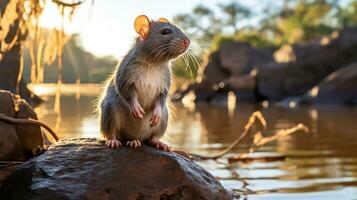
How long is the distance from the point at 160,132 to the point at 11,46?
187 centimetres

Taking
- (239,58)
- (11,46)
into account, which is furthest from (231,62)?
(11,46)

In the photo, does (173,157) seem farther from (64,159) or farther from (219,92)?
(219,92)

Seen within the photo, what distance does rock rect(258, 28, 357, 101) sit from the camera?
35.9 metres

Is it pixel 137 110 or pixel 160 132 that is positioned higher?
pixel 137 110

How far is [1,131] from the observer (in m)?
5.23

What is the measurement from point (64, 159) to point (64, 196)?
457 millimetres

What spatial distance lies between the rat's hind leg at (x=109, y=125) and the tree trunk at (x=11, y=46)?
1.55 m

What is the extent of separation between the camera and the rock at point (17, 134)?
5.28 metres

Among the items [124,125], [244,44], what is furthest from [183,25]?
[244,44]

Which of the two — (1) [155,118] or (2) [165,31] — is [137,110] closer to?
(1) [155,118]

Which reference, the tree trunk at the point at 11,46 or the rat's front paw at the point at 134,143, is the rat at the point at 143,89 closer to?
the rat's front paw at the point at 134,143

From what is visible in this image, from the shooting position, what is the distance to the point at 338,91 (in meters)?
29.6

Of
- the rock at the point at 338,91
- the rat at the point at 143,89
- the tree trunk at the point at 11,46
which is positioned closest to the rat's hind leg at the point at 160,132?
the rat at the point at 143,89

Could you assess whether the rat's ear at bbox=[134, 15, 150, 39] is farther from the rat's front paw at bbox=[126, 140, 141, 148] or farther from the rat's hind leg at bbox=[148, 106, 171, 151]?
the rat's front paw at bbox=[126, 140, 141, 148]
